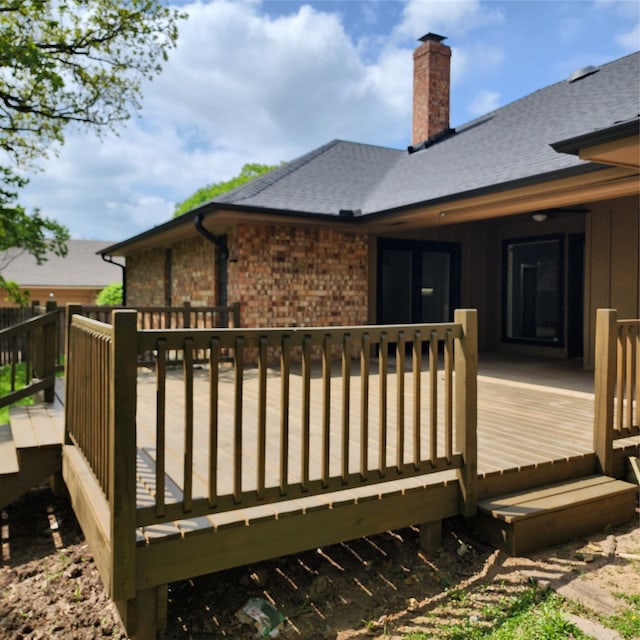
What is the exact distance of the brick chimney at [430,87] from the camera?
435 inches

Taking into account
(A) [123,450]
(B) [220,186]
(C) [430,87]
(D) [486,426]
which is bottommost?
(D) [486,426]

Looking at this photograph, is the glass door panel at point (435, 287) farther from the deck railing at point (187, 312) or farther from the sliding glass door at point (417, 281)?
the deck railing at point (187, 312)

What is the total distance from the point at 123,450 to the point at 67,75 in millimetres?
11385

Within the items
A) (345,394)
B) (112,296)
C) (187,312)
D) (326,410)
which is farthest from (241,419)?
(112,296)

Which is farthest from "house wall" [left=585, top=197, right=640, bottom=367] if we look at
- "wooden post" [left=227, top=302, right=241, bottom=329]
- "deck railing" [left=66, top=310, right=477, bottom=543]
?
"deck railing" [left=66, top=310, right=477, bottom=543]

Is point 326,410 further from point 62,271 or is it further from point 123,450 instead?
point 62,271

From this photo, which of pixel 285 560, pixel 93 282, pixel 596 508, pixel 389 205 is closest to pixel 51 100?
pixel 389 205

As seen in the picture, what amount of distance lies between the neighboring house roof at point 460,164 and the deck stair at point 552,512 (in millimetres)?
3198

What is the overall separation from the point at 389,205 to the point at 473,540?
585 cm

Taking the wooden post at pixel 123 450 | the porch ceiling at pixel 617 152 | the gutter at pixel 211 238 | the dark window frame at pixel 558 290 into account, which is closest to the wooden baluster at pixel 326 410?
the wooden post at pixel 123 450

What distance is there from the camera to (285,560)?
2979 mm

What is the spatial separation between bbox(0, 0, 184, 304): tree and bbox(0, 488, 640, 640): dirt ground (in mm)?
9084

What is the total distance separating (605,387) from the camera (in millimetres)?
3471

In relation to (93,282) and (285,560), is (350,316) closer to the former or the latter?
(285,560)
